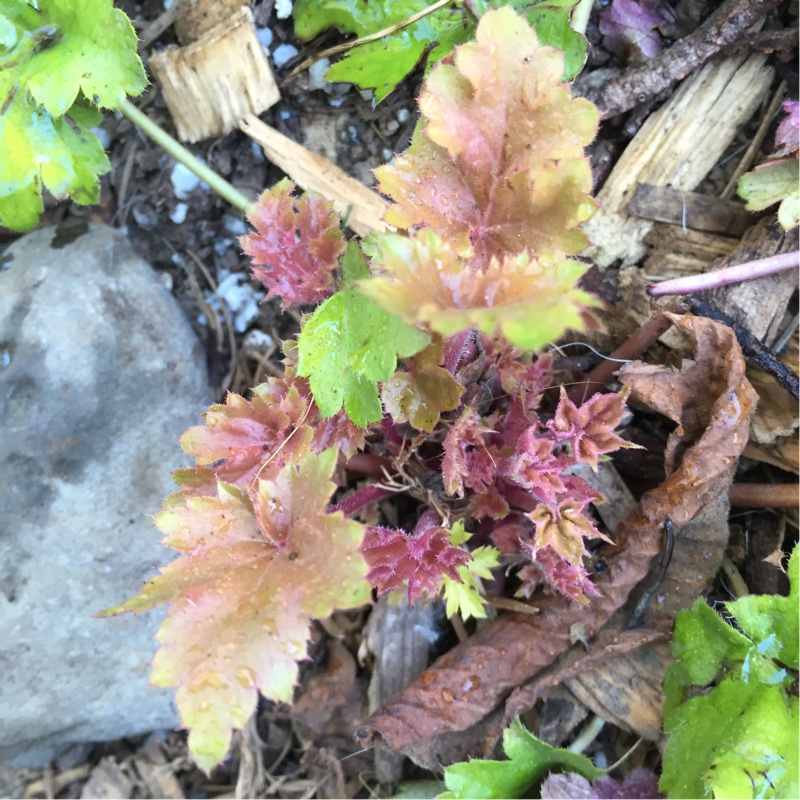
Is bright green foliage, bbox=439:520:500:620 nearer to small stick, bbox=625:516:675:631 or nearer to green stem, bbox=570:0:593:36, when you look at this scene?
small stick, bbox=625:516:675:631

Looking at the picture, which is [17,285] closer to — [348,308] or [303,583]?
[348,308]

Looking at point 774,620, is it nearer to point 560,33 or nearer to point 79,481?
point 560,33

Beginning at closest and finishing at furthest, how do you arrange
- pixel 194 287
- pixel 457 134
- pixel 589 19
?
pixel 457 134 < pixel 589 19 < pixel 194 287

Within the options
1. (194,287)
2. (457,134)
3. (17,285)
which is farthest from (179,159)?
(457,134)

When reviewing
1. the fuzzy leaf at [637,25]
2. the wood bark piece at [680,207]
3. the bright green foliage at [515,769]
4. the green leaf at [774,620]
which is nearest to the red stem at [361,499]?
the bright green foliage at [515,769]

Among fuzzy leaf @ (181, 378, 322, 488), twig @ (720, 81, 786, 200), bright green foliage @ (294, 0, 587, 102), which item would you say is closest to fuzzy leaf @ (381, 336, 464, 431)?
fuzzy leaf @ (181, 378, 322, 488)
